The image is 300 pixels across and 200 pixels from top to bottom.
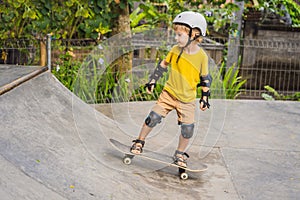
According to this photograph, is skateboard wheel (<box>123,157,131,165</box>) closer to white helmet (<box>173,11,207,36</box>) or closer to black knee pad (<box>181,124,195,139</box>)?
black knee pad (<box>181,124,195,139</box>)

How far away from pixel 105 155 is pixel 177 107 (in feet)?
2.26

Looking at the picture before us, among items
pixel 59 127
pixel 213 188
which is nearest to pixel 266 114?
pixel 213 188

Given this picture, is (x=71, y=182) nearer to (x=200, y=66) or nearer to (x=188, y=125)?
(x=188, y=125)

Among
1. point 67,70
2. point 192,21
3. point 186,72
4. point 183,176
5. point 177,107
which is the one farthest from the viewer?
point 67,70

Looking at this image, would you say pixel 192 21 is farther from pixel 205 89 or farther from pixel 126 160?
pixel 126 160

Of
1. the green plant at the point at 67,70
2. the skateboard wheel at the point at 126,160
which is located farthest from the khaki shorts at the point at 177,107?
the green plant at the point at 67,70

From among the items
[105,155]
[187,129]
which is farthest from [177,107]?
[105,155]

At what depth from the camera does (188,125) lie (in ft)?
10.1

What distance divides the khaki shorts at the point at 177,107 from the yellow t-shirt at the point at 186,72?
0.04m

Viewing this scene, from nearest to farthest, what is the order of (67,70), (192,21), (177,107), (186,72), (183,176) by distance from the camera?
(192,21) → (186,72) → (177,107) → (183,176) → (67,70)

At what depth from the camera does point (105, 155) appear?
10.8 ft

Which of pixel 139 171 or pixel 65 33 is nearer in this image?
pixel 139 171

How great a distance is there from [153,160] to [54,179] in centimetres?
88

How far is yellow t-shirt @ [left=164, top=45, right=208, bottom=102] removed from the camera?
297 cm
